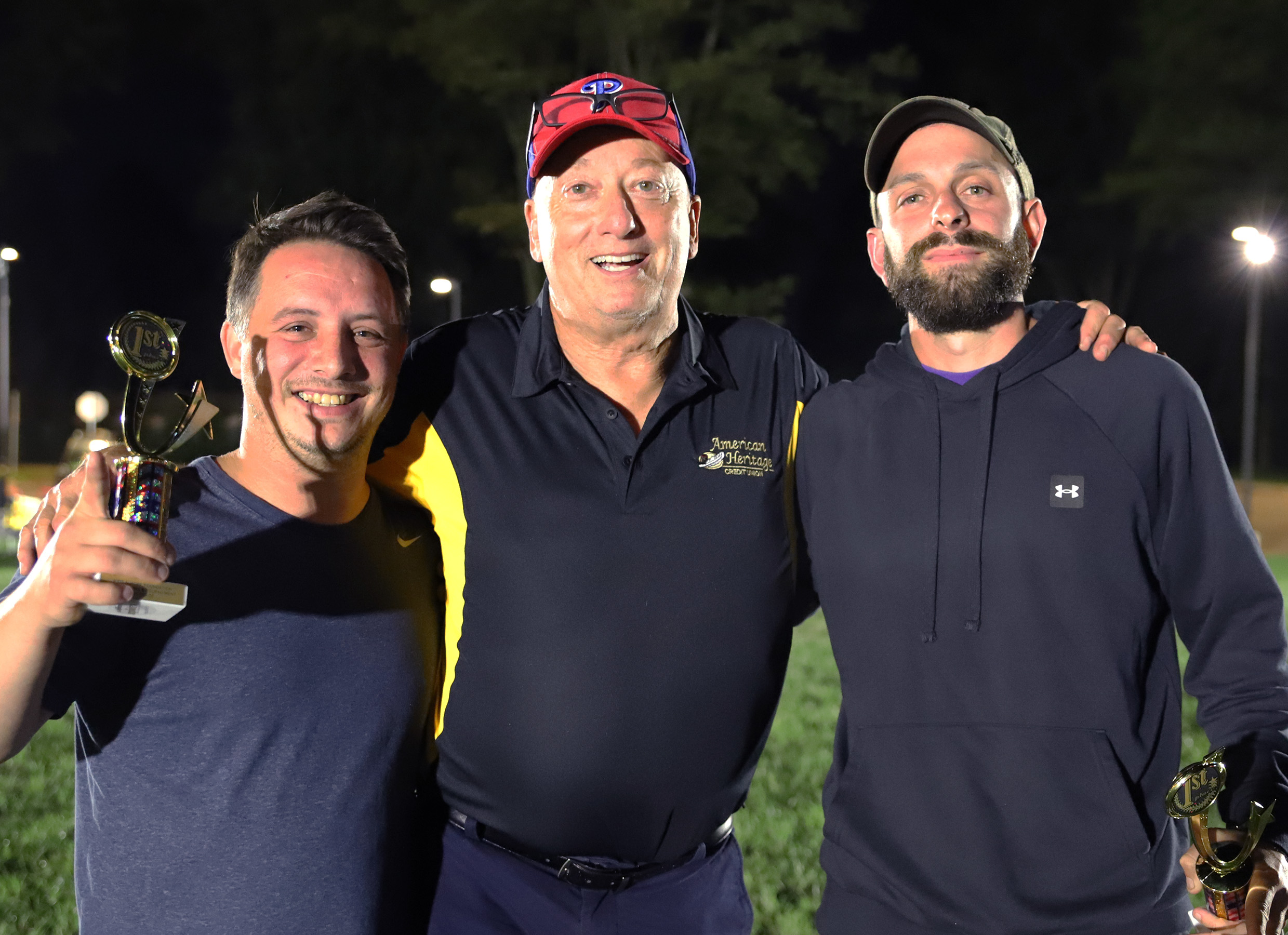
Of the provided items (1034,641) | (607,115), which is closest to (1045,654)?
(1034,641)

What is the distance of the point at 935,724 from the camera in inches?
104

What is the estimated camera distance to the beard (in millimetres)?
2848

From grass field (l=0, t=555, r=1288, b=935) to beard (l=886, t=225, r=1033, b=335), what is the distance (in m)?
3.04

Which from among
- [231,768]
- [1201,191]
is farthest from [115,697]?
[1201,191]

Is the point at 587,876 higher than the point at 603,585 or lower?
lower

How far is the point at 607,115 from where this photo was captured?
3287mm

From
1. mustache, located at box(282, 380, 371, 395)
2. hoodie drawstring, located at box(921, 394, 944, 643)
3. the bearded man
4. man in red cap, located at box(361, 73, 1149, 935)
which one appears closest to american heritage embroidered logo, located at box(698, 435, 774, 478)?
man in red cap, located at box(361, 73, 1149, 935)

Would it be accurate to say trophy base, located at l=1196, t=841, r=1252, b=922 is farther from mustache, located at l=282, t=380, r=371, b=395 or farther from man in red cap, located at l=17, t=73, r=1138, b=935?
mustache, located at l=282, t=380, r=371, b=395

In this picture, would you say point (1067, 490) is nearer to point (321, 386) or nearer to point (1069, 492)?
point (1069, 492)

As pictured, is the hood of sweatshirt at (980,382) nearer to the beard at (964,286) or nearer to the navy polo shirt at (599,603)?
the beard at (964,286)

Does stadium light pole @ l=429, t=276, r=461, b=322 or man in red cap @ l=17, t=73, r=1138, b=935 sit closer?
man in red cap @ l=17, t=73, r=1138, b=935

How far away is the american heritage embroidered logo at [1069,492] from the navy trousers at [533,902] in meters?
1.28

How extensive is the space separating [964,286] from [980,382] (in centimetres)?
24

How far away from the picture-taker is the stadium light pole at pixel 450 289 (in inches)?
1035
